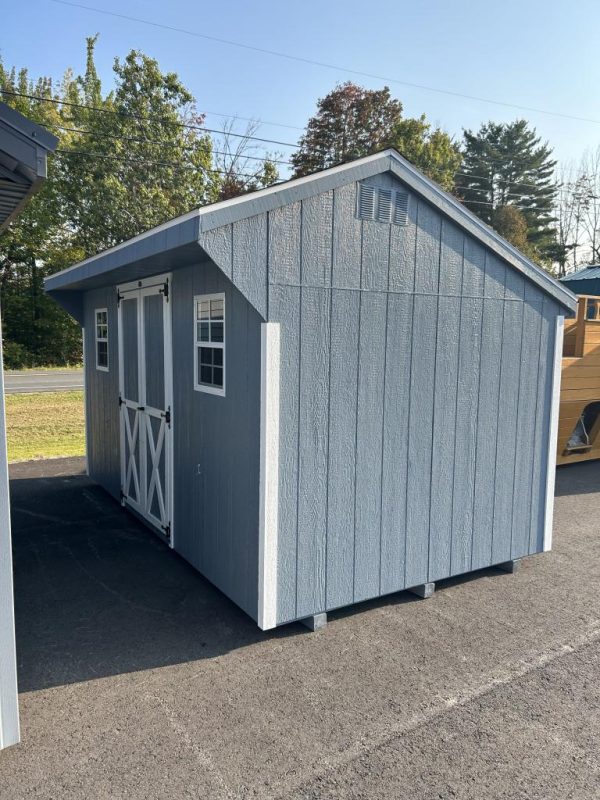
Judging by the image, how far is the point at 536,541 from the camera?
4922 millimetres

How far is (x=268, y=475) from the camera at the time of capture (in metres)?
3.49

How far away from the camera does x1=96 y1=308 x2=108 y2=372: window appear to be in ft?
22.2

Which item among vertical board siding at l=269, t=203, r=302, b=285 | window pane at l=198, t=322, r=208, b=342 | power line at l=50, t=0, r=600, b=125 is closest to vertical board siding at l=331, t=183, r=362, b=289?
vertical board siding at l=269, t=203, r=302, b=285

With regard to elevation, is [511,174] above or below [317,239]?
above

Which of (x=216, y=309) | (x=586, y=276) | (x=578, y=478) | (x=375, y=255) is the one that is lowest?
(x=578, y=478)

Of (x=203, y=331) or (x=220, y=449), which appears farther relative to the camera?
(x=203, y=331)

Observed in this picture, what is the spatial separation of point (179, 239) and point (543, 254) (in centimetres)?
3142

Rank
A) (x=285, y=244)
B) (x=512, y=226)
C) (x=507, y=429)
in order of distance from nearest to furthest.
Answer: (x=285, y=244)
(x=507, y=429)
(x=512, y=226)

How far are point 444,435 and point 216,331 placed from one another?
6.17ft

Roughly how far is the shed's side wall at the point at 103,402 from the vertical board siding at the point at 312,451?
344cm

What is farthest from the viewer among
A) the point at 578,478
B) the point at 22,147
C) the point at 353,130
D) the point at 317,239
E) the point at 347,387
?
the point at 353,130

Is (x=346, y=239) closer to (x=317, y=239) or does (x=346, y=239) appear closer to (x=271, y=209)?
(x=317, y=239)

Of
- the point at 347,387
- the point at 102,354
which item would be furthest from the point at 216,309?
the point at 102,354

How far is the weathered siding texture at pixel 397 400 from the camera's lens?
11.7 feet
